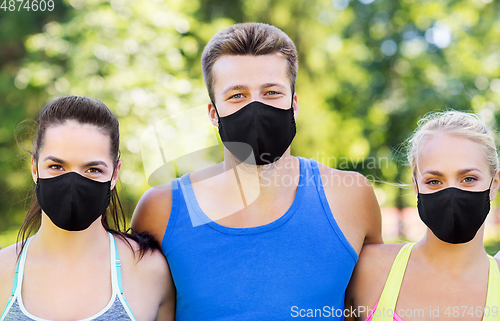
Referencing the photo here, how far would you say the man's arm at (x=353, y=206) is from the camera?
284 centimetres

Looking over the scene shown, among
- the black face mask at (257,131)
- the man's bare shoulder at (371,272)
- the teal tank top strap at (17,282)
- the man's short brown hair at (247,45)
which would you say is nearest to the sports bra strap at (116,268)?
the teal tank top strap at (17,282)

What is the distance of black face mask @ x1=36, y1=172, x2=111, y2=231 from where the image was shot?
8.07 ft

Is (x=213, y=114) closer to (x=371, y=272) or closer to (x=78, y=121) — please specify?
(x=78, y=121)

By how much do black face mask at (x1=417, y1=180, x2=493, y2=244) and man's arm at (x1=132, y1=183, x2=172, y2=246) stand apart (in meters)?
1.58

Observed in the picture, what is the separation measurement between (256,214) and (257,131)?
0.53 metres

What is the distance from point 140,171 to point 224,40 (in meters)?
6.37

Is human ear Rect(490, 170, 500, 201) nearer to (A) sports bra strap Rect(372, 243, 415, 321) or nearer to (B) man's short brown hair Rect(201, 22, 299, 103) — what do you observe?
(A) sports bra strap Rect(372, 243, 415, 321)

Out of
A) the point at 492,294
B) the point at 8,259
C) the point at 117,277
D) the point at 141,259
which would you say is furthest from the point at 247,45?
the point at 492,294

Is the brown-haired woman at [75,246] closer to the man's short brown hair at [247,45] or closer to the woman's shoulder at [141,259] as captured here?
the woman's shoulder at [141,259]

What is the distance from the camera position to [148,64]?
9219 millimetres

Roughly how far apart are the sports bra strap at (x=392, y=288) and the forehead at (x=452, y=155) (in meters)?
0.56

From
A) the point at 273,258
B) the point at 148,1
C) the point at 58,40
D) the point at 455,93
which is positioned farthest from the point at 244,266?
the point at 455,93

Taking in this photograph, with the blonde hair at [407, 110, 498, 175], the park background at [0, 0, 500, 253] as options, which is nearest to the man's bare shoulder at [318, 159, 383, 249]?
the blonde hair at [407, 110, 498, 175]

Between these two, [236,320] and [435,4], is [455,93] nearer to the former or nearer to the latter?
[435,4]
